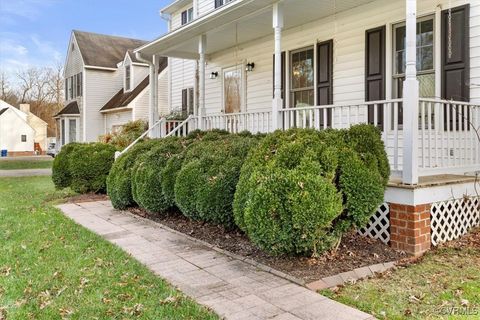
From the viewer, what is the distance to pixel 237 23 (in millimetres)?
9109

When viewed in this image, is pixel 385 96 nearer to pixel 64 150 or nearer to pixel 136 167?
pixel 136 167

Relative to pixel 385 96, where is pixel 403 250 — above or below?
below

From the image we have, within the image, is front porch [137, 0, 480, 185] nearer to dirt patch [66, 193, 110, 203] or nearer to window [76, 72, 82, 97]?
dirt patch [66, 193, 110, 203]

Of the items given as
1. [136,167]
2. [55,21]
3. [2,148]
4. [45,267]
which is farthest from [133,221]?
[2,148]

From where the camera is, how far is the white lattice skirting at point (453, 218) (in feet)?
17.3

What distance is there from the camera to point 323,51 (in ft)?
29.3

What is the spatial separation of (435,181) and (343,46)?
13.5 ft

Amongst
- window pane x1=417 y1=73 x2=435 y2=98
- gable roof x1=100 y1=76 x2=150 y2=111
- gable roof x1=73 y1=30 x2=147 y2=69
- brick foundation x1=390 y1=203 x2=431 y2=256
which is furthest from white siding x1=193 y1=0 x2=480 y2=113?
gable roof x1=73 y1=30 x2=147 y2=69

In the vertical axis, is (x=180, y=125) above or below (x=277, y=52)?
below

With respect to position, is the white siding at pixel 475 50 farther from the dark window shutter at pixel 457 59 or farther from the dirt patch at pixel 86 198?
the dirt patch at pixel 86 198

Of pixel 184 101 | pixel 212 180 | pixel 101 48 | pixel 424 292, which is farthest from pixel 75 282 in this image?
pixel 101 48

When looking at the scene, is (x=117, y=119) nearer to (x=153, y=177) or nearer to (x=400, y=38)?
(x=153, y=177)

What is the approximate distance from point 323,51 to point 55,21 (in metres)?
34.3

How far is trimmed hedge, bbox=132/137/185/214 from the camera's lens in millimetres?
7184
